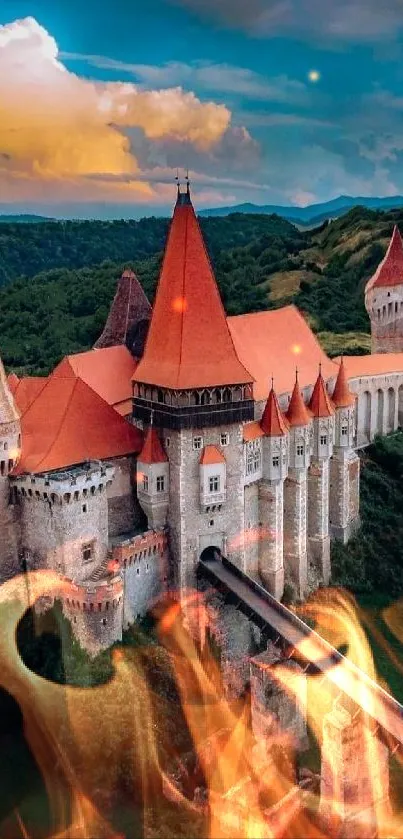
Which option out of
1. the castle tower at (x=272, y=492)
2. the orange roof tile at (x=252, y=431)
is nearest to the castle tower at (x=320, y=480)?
the castle tower at (x=272, y=492)

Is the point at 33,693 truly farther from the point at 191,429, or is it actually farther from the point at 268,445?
the point at 268,445

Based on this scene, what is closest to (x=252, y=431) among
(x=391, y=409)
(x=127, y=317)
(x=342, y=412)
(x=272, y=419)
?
(x=272, y=419)

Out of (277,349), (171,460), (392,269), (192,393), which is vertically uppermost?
(392,269)

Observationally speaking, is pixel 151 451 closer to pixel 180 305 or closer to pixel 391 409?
pixel 180 305

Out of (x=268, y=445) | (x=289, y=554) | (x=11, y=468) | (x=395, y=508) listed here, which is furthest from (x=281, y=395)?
(x=11, y=468)

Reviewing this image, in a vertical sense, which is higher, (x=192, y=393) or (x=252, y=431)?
(x=192, y=393)

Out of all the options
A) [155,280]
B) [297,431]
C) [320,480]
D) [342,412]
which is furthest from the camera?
[155,280]
